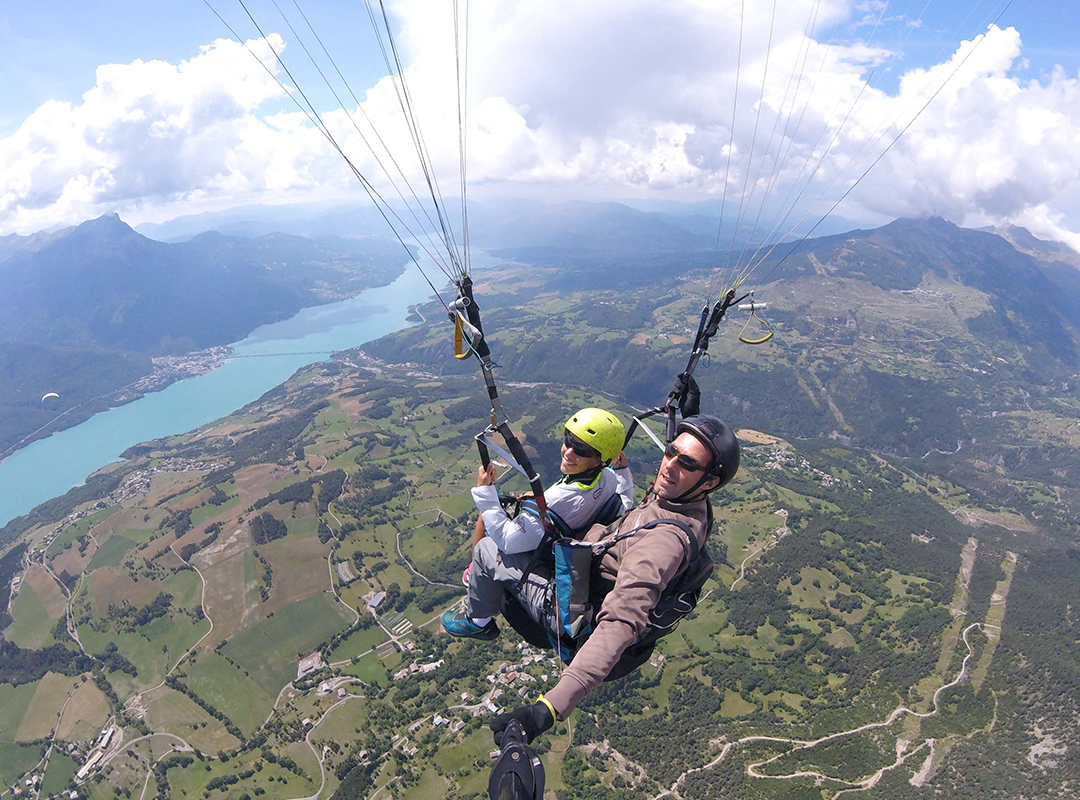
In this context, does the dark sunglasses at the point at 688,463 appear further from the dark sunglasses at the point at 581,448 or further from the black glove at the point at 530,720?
the black glove at the point at 530,720

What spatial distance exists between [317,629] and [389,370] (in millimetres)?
104686

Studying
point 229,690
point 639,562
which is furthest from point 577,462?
point 229,690

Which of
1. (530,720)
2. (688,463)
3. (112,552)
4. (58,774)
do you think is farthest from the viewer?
(112,552)

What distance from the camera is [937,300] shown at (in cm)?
18662

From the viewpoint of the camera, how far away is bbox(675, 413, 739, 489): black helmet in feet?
15.3

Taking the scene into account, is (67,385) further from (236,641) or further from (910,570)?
(910,570)

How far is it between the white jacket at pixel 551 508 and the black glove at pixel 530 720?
2057mm

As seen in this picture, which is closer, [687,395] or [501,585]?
[501,585]

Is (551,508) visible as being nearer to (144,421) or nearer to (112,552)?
(112,552)

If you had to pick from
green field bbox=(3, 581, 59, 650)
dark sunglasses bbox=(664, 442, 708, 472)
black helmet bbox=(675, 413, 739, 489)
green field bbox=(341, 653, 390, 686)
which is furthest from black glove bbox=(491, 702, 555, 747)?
green field bbox=(3, 581, 59, 650)

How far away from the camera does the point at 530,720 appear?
3432mm

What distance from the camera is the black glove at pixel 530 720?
335cm

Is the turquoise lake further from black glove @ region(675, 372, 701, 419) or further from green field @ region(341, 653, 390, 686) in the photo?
black glove @ region(675, 372, 701, 419)

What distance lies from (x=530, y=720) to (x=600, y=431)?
3152 mm
